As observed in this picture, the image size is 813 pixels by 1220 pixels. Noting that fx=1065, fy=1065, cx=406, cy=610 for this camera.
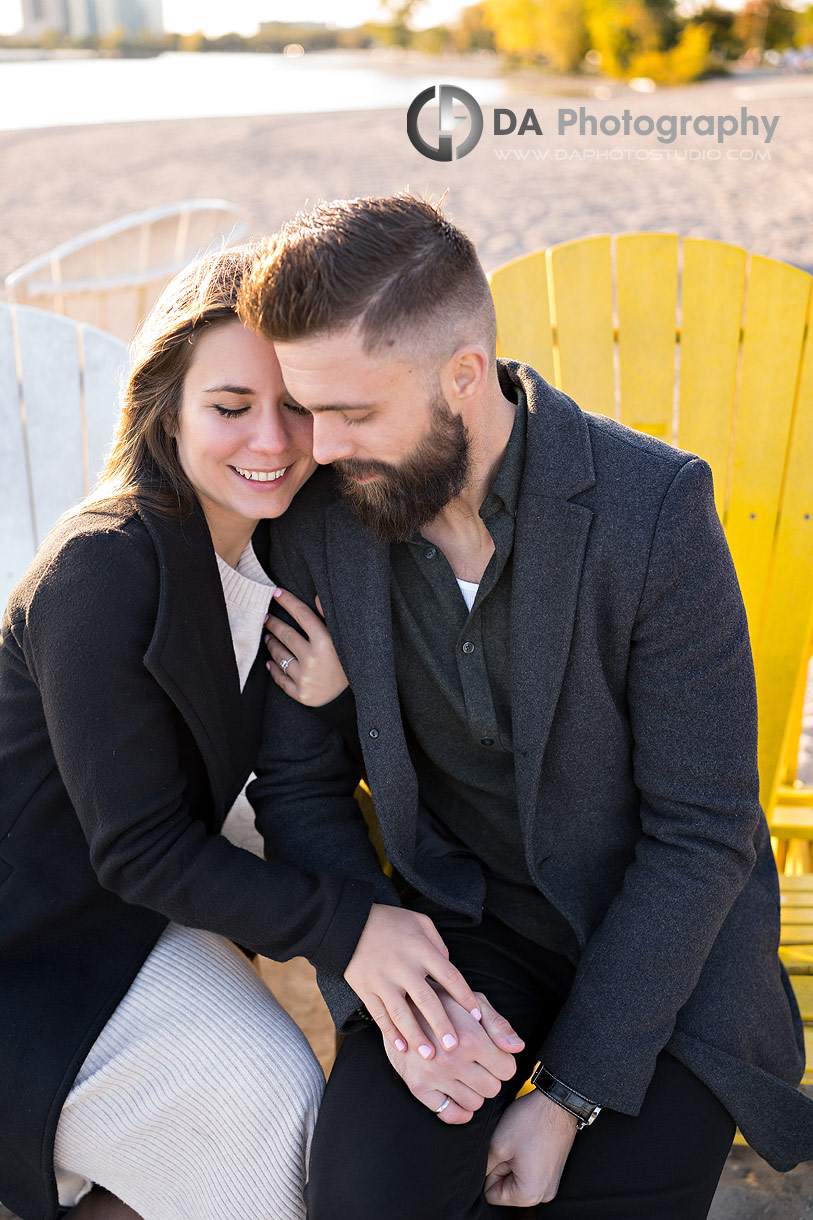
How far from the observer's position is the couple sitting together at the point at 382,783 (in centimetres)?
157

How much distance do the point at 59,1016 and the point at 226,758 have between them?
0.48 metres

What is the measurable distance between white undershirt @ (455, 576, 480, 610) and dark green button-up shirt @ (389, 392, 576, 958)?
0.01 meters

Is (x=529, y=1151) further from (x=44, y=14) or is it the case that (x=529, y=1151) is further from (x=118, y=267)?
(x=44, y=14)

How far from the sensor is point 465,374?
5.33 ft

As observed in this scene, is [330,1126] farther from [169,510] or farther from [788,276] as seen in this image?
[788,276]

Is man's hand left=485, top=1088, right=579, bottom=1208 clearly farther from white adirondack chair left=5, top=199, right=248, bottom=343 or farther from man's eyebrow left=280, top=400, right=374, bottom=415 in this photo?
white adirondack chair left=5, top=199, right=248, bottom=343

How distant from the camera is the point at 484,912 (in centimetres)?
195

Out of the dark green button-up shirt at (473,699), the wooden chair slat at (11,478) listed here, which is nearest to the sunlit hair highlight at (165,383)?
the dark green button-up shirt at (473,699)

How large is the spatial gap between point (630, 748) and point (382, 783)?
419mm

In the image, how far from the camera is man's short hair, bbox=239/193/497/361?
4.87 feet

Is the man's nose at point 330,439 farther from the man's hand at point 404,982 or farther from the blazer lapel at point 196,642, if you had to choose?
the man's hand at point 404,982

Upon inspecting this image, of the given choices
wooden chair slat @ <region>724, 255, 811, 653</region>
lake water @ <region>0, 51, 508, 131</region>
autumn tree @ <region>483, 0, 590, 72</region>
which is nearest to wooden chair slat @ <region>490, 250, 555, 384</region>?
wooden chair slat @ <region>724, 255, 811, 653</region>

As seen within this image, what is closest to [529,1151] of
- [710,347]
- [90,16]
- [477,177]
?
[710,347]

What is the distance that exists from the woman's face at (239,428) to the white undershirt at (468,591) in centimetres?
33
